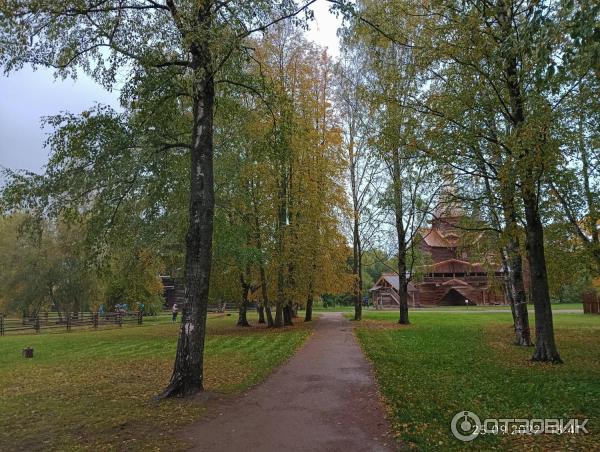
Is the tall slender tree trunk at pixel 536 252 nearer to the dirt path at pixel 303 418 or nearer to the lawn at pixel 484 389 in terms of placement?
the lawn at pixel 484 389

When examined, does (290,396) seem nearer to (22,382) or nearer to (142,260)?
(22,382)

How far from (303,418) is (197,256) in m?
3.42

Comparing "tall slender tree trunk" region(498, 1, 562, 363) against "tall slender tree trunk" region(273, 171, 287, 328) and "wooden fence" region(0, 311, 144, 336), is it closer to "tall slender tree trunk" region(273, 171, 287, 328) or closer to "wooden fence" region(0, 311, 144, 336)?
"tall slender tree trunk" region(273, 171, 287, 328)

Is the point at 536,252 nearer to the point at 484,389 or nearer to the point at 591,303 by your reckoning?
the point at 484,389

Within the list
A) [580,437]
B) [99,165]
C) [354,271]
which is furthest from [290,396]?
[354,271]

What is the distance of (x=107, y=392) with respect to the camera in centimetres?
867

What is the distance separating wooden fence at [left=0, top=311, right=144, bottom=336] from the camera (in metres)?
28.6

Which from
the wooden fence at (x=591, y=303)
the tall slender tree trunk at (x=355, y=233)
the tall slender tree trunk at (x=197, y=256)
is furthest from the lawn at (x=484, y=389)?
the wooden fence at (x=591, y=303)

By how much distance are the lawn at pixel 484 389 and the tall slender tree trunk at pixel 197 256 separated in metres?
3.50

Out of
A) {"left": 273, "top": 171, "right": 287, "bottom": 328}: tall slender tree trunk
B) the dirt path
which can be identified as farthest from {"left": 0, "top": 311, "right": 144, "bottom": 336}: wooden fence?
the dirt path

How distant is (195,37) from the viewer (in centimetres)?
685

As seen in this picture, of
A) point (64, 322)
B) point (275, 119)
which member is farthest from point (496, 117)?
point (64, 322)

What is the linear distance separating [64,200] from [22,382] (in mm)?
4966

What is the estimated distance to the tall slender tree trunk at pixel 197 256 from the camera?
307 inches
